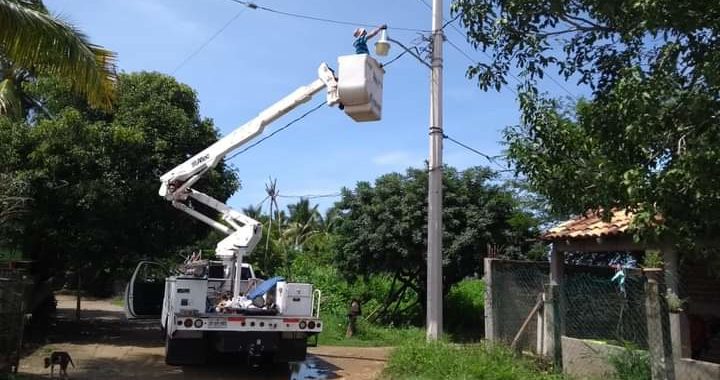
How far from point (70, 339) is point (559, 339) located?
11.7 metres

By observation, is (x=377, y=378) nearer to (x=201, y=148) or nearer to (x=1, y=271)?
(x=1, y=271)

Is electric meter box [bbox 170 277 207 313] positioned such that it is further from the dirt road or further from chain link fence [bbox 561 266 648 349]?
chain link fence [bbox 561 266 648 349]

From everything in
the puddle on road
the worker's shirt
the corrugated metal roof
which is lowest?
the puddle on road

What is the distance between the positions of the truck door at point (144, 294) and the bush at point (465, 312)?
8271 millimetres

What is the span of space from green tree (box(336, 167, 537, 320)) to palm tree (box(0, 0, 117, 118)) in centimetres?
1027

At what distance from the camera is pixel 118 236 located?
630 inches

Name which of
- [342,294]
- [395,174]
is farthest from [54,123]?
[342,294]

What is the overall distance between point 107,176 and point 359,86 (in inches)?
301

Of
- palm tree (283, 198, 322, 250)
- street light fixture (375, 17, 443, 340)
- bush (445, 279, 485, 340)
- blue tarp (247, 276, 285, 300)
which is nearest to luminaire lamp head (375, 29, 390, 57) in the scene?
street light fixture (375, 17, 443, 340)

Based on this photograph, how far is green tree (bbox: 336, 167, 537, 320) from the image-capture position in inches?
720

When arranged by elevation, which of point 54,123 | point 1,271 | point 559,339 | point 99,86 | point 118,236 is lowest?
point 559,339

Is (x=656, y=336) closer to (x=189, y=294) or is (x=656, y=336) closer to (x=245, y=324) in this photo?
(x=245, y=324)

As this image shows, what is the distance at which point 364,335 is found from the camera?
1775 centimetres

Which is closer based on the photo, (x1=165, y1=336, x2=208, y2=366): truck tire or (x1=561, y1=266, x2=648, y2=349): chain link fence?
(x1=561, y1=266, x2=648, y2=349): chain link fence
